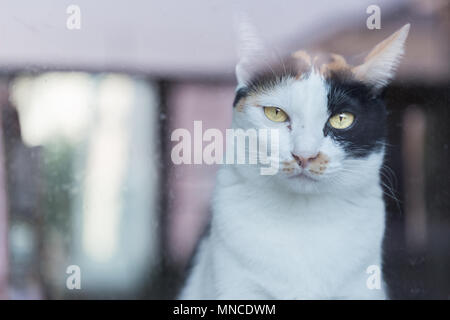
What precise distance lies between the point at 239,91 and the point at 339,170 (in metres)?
0.31

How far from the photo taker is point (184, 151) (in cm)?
126

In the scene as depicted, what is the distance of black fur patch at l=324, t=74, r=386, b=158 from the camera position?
1.09 metres

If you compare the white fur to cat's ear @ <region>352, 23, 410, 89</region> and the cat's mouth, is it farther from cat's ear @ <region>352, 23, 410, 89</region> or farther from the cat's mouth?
cat's ear @ <region>352, 23, 410, 89</region>

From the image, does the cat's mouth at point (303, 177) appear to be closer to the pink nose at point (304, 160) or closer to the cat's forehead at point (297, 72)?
the pink nose at point (304, 160)

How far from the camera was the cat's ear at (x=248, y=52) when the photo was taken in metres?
1.16

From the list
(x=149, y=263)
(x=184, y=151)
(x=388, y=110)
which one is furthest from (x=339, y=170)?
(x=149, y=263)

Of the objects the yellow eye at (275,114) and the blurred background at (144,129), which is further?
the blurred background at (144,129)

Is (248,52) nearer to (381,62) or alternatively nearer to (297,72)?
(297,72)

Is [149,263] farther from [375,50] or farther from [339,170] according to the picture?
[375,50]

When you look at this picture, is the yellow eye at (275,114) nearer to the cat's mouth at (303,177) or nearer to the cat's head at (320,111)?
the cat's head at (320,111)

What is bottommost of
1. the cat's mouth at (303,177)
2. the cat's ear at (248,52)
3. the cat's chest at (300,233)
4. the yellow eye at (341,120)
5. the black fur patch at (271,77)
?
the cat's chest at (300,233)

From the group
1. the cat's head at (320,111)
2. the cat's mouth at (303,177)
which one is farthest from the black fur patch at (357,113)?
Result: the cat's mouth at (303,177)

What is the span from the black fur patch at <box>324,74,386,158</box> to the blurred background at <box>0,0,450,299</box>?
0.29ft

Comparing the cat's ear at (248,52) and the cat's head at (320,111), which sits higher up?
the cat's ear at (248,52)
